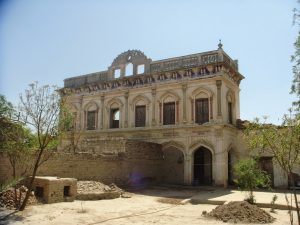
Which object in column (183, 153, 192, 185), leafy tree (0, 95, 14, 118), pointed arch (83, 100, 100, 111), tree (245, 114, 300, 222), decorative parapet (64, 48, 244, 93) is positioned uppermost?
decorative parapet (64, 48, 244, 93)

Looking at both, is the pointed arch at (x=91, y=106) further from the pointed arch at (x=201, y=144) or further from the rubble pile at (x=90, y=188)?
the rubble pile at (x=90, y=188)

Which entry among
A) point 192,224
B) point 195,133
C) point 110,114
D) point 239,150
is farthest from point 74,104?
point 192,224

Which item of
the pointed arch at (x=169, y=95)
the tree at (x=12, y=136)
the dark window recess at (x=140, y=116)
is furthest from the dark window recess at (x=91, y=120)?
the tree at (x=12, y=136)

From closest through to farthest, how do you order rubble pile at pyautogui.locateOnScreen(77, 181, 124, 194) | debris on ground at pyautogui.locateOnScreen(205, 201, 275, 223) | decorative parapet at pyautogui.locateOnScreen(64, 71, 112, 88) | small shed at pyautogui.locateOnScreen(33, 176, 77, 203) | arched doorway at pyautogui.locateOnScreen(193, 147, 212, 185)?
1. debris on ground at pyautogui.locateOnScreen(205, 201, 275, 223)
2. small shed at pyautogui.locateOnScreen(33, 176, 77, 203)
3. rubble pile at pyautogui.locateOnScreen(77, 181, 124, 194)
4. arched doorway at pyautogui.locateOnScreen(193, 147, 212, 185)
5. decorative parapet at pyautogui.locateOnScreen(64, 71, 112, 88)

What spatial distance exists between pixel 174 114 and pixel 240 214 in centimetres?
1201

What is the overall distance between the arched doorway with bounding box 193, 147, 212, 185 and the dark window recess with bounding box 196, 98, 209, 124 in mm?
2377

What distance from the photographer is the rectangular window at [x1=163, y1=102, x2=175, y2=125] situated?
22250mm

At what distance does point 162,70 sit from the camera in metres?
22.7

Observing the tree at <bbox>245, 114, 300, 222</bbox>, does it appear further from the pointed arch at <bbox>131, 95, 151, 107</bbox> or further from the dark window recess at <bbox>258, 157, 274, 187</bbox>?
the pointed arch at <bbox>131, 95, 151, 107</bbox>

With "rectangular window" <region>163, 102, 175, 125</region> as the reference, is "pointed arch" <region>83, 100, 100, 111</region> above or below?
above

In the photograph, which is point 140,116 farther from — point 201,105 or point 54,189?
point 54,189

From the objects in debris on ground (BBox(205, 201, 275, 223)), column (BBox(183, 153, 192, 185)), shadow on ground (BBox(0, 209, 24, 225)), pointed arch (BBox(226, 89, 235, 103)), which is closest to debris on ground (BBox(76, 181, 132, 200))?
shadow on ground (BBox(0, 209, 24, 225))

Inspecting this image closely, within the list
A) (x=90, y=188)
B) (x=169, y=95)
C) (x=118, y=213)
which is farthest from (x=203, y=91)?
(x=118, y=213)

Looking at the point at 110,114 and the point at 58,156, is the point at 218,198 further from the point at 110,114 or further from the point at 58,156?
the point at 110,114
